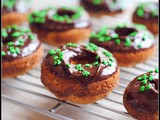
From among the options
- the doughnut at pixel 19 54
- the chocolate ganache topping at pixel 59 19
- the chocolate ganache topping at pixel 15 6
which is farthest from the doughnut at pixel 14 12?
the doughnut at pixel 19 54

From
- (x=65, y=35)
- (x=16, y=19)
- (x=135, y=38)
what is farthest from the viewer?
(x=16, y=19)

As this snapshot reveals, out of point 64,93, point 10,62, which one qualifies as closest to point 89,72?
point 64,93

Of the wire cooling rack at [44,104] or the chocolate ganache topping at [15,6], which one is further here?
the chocolate ganache topping at [15,6]

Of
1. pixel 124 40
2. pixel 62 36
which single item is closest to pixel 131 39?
pixel 124 40

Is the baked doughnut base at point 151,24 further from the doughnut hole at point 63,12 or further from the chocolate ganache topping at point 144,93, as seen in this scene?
the chocolate ganache topping at point 144,93

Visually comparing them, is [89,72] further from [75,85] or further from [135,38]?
[135,38]

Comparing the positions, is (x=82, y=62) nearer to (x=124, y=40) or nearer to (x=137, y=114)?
(x=124, y=40)
